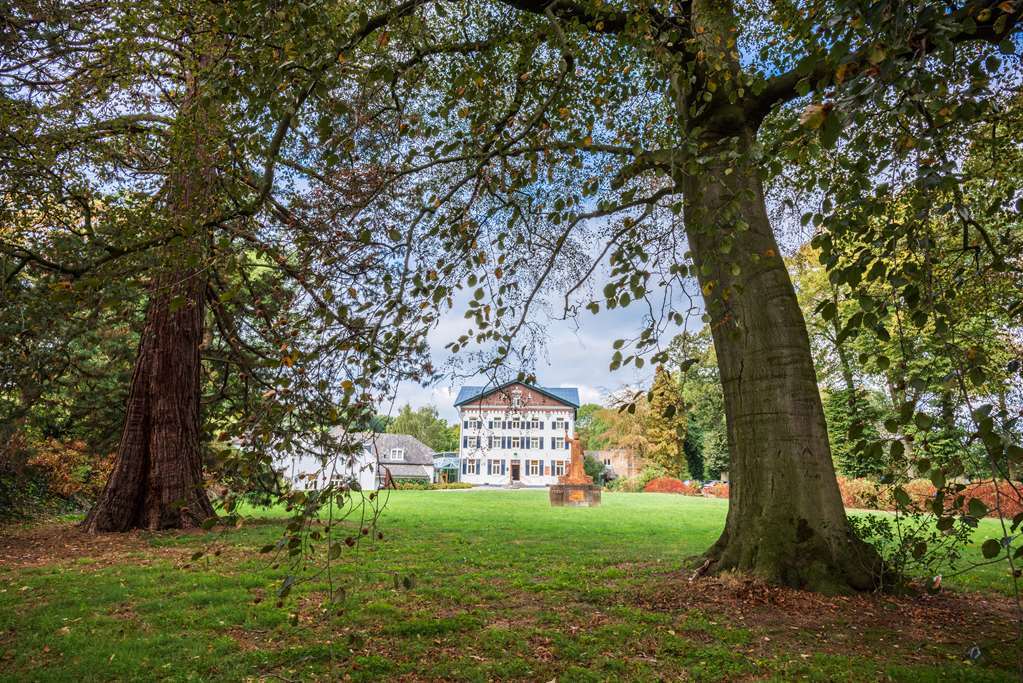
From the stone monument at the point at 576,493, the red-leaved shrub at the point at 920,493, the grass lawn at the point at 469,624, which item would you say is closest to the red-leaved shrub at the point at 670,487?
the stone monument at the point at 576,493

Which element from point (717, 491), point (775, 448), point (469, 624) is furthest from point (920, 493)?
point (717, 491)

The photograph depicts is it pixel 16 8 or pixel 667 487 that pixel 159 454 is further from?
pixel 667 487

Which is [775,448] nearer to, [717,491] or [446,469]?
[717,491]

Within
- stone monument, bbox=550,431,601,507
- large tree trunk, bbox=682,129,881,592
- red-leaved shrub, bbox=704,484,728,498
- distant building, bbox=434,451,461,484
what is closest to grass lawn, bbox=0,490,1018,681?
large tree trunk, bbox=682,129,881,592

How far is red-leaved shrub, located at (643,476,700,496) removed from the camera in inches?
1412

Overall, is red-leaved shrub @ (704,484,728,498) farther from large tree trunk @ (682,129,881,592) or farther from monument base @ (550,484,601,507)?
large tree trunk @ (682,129,881,592)

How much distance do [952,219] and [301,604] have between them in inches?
287

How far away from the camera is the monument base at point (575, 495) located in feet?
71.7

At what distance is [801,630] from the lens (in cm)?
507

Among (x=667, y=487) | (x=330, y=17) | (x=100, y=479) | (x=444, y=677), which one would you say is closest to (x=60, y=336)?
(x=100, y=479)

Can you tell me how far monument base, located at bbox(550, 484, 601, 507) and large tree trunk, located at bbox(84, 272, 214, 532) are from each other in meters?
13.3

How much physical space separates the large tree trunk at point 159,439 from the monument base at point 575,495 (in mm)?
13262

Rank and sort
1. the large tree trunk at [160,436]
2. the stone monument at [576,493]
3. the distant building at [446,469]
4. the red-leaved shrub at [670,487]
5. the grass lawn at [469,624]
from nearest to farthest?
1. the grass lawn at [469,624]
2. the large tree trunk at [160,436]
3. the stone monument at [576,493]
4. the red-leaved shrub at [670,487]
5. the distant building at [446,469]

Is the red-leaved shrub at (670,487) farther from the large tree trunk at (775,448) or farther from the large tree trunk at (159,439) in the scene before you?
the large tree trunk at (775,448)
